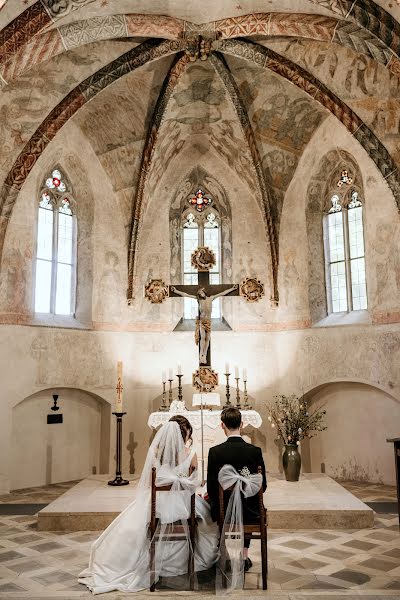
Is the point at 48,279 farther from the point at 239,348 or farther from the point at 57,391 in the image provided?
the point at 239,348

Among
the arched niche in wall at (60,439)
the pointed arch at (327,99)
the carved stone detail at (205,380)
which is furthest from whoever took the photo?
the arched niche in wall at (60,439)

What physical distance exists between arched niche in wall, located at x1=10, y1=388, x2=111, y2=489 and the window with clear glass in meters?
6.41

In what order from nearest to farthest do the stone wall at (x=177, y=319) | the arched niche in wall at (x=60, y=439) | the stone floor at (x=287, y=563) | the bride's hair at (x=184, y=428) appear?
1. the stone floor at (x=287, y=563)
2. the bride's hair at (x=184, y=428)
3. the stone wall at (x=177, y=319)
4. the arched niche in wall at (x=60, y=439)

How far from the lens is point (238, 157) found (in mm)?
13930

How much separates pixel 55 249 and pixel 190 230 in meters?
3.74

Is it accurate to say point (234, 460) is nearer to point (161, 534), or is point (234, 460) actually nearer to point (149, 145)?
point (161, 534)

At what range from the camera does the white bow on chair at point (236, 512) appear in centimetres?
533

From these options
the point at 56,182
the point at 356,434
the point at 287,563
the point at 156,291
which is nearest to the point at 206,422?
the point at 156,291

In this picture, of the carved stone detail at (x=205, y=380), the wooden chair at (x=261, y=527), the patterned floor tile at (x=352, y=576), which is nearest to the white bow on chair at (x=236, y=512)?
the wooden chair at (x=261, y=527)

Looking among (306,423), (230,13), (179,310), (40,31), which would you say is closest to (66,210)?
(179,310)

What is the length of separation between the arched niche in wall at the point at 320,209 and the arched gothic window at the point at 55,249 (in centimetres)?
604

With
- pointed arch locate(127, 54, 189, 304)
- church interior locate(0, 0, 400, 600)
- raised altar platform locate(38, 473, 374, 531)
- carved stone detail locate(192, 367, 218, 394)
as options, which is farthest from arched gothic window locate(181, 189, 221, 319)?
raised altar platform locate(38, 473, 374, 531)

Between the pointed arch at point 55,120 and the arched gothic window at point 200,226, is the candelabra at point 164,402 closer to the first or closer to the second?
the arched gothic window at point 200,226

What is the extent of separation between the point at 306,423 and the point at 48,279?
7.00m
